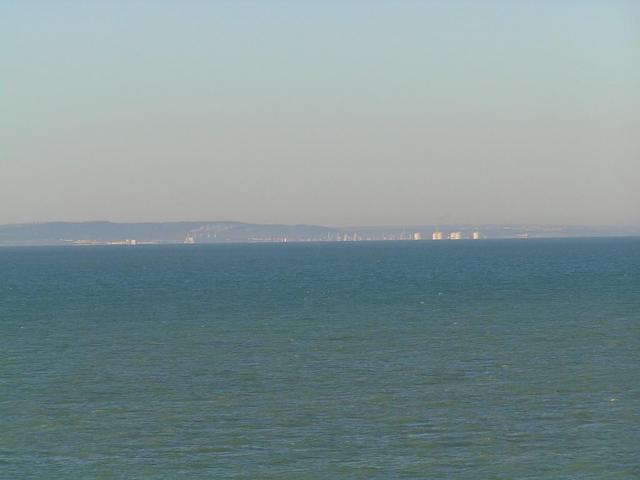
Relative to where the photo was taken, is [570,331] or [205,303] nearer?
[570,331]

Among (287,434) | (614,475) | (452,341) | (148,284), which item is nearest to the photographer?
(614,475)

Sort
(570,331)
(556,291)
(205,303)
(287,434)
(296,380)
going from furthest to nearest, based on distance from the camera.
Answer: (556,291)
(205,303)
(570,331)
(296,380)
(287,434)

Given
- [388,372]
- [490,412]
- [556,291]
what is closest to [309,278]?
[556,291]

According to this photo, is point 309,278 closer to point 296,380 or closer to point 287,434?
point 296,380

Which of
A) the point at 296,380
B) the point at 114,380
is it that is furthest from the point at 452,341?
the point at 114,380

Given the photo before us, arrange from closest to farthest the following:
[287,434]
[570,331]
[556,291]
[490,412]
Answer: [287,434], [490,412], [570,331], [556,291]

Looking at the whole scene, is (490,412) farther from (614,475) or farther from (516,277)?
(516,277)
